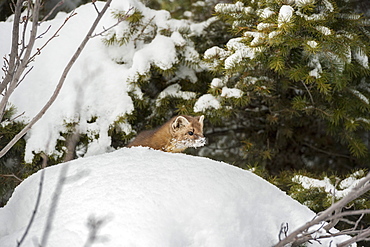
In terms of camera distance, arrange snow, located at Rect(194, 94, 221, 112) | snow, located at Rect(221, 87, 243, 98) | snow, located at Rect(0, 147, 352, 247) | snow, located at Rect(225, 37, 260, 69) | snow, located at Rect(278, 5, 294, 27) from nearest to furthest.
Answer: snow, located at Rect(0, 147, 352, 247)
snow, located at Rect(278, 5, 294, 27)
snow, located at Rect(225, 37, 260, 69)
snow, located at Rect(221, 87, 243, 98)
snow, located at Rect(194, 94, 221, 112)

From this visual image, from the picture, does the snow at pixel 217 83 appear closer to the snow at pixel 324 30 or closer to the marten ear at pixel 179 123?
the marten ear at pixel 179 123

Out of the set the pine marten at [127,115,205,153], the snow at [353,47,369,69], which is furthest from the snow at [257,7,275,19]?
the pine marten at [127,115,205,153]

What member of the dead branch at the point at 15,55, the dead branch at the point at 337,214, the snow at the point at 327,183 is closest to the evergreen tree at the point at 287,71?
the snow at the point at 327,183

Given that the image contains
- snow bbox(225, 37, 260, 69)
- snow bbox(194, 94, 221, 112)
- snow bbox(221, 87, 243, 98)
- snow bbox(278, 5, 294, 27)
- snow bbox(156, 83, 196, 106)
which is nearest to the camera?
snow bbox(278, 5, 294, 27)

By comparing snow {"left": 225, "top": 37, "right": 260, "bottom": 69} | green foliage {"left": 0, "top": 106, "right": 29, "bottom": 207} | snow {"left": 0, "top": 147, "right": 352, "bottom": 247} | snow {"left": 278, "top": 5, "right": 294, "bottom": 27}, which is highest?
snow {"left": 0, "top": 147, "right": 352, "bottom": 247}

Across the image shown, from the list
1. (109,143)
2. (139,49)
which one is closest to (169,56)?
(139,49)

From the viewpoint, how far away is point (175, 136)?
4.29 metres

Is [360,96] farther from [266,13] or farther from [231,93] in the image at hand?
[266,13]

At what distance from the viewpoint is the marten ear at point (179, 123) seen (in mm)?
4234

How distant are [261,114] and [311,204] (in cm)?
160

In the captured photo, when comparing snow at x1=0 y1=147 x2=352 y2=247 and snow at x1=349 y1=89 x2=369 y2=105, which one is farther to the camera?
snow at x1=349 y1=89 x2=369 y2=105

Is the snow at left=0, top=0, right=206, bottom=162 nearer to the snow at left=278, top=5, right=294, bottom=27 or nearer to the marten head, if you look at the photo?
the marten head

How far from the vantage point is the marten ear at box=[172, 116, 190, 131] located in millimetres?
4234

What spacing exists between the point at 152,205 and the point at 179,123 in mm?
2459
